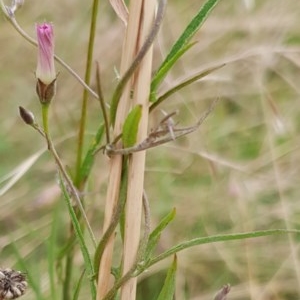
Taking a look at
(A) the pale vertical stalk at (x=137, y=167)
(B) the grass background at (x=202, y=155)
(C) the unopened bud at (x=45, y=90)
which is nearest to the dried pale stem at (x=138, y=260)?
(A) the pale vertical stalk at (x=137, y=167)

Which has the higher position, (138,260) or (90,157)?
(90,157)

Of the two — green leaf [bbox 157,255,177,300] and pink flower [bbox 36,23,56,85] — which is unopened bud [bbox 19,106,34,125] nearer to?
pink flower [bbox 36,23,56,85]

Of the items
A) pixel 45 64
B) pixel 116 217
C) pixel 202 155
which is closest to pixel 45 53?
pixel 45 64

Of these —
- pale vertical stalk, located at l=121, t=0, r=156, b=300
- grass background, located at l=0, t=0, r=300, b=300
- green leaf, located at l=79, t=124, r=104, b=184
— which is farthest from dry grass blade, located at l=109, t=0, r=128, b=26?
grass background, located at l=0, t=0, r=300, b=300

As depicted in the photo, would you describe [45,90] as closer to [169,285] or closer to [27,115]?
[27,115]

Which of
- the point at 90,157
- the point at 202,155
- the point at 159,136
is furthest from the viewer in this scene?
the point at 202,155

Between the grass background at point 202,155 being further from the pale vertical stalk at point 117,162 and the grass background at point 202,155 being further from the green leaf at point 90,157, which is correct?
the pale vertical stalk at point 117,162

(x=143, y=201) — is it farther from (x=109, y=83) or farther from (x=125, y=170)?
(x=109, y=83)

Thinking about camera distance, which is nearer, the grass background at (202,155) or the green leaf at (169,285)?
the green leaf at (169,285)
